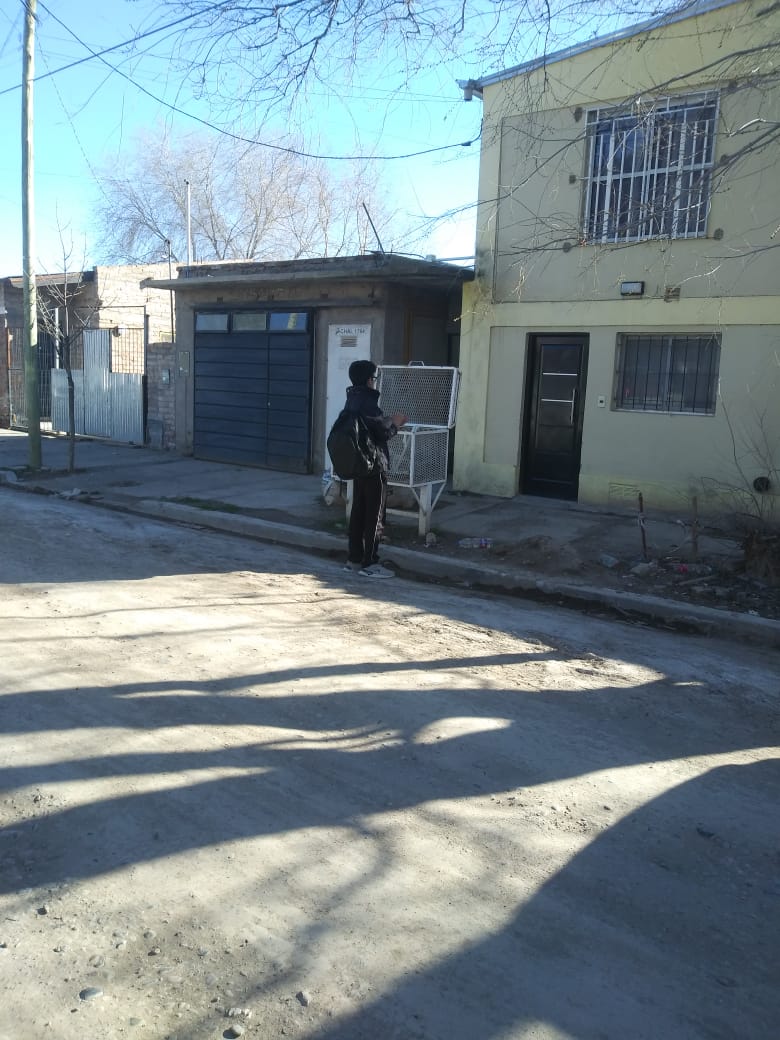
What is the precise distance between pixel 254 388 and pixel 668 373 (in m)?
7.07

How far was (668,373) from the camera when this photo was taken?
1082 centimetres

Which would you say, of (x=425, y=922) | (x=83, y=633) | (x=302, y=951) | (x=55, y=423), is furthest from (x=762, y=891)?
(x=55, y=423)

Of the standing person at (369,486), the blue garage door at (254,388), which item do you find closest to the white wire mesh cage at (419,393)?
the standing person at (369,486)

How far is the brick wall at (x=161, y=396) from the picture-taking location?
17203mm

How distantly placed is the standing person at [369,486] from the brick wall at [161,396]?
948cm

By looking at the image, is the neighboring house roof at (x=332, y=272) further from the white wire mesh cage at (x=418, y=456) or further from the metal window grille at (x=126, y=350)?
the metal window grille at (x=126, y=350)

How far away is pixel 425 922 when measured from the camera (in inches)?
119

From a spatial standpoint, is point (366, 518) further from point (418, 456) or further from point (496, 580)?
point (418, 456)

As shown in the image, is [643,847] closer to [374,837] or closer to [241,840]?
[374,837]

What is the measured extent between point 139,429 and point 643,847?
641 inches

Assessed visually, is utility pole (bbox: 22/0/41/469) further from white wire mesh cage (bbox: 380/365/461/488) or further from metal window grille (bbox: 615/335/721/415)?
metal window grille (bbox: 615/335/721/415)

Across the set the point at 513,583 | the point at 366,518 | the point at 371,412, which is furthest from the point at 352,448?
the point at 513,583

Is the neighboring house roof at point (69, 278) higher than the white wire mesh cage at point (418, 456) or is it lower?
higher

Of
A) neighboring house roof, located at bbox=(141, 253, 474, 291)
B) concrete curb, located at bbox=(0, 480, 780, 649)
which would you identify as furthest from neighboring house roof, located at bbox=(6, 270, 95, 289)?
concrete curb, located at bbox=(0, 480, 780, 649)
